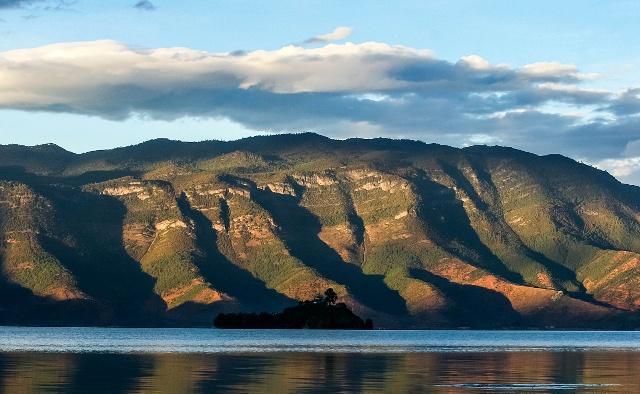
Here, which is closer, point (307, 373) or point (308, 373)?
point (307, 373)

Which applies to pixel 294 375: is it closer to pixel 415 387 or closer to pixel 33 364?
pixel 415 387

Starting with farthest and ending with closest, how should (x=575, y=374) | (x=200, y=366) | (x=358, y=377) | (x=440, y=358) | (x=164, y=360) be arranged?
1. (x=440, y=358)
2. (x=164, y=360)
3. (x=200, y=366)
4. (x=575, y=374)
5. (x=358, y=377)

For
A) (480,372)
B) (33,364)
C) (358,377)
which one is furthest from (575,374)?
(33,364)

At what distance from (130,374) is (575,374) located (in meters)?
43.8

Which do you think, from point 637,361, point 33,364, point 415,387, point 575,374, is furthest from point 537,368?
point 33,364

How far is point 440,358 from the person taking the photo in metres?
176

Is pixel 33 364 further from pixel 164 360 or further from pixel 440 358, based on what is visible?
pixel 440 358

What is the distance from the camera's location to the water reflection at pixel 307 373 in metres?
109

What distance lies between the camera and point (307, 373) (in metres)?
131

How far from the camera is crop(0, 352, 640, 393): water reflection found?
10869 cm

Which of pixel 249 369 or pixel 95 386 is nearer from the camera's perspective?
pixel 95 386

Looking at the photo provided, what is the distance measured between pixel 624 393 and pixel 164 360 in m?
68.7

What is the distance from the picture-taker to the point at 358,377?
4914 inches

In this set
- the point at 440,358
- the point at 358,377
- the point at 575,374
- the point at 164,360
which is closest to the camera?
the point at 358,377
